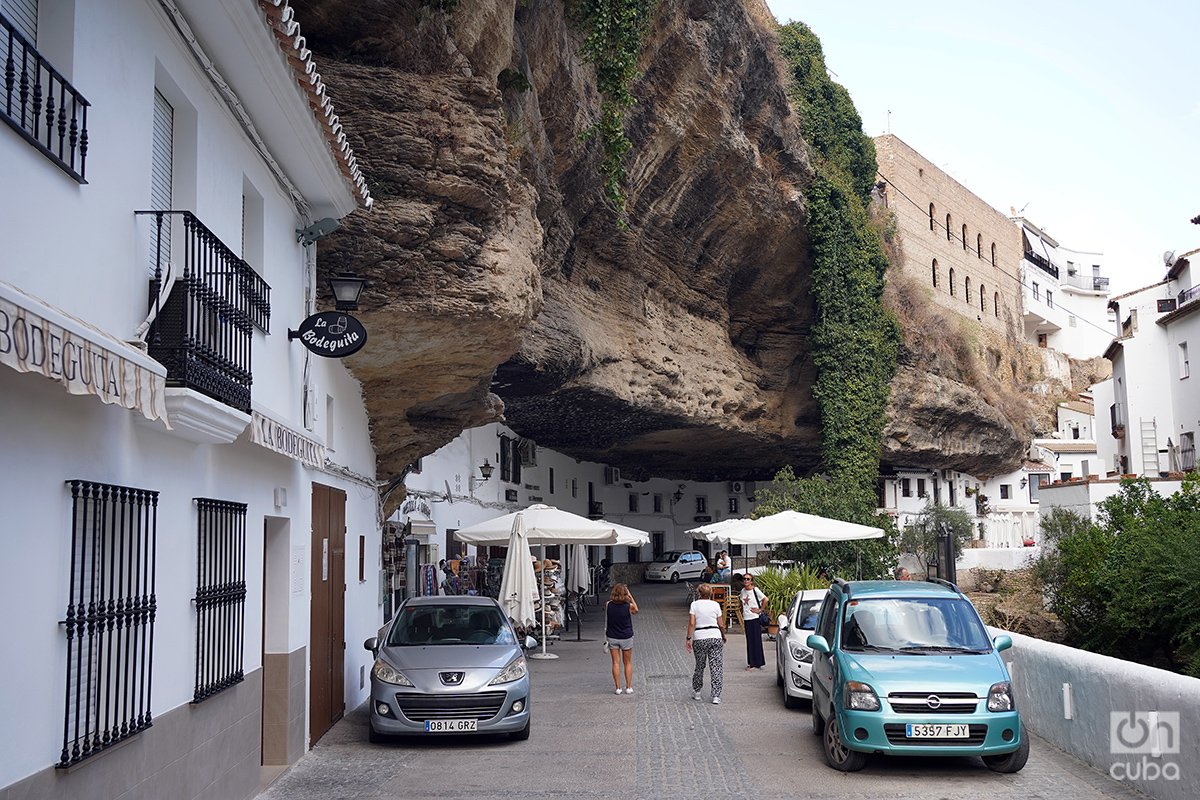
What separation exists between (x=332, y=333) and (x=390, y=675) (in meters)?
3.87

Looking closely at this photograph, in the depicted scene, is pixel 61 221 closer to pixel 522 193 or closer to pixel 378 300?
pixel 378 300

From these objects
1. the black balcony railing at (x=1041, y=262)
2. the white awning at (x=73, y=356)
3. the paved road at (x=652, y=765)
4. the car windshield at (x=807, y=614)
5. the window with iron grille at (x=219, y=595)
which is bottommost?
the paved road at (x=652, y=765)

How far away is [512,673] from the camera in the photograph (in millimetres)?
11562

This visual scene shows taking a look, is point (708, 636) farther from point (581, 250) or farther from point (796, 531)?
point (581, 250)

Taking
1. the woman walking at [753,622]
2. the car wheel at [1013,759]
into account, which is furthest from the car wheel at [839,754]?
the woman walking at [753,622]

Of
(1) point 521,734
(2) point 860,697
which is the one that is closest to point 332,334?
(1) point 521,734

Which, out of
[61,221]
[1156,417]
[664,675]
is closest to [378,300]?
[61,221]

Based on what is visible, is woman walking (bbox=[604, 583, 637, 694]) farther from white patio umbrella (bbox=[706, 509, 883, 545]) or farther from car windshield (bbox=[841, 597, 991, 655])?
white patio umbrella (bbox=[706, 509, 883, 545])

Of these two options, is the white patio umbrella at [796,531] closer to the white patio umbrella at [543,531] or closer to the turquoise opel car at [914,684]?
the white patio umbrella at [543,531]

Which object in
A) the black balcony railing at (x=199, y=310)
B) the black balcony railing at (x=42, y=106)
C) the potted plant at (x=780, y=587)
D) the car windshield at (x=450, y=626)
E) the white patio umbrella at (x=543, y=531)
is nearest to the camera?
the black balcony railing at (x=42, y=106)

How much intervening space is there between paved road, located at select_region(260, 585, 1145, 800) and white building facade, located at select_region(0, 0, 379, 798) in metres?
0.97

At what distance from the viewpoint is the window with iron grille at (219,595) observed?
757cm

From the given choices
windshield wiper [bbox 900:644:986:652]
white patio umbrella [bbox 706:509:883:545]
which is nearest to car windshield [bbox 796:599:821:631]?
windshield wiper [bbox 900:644:986:652]
